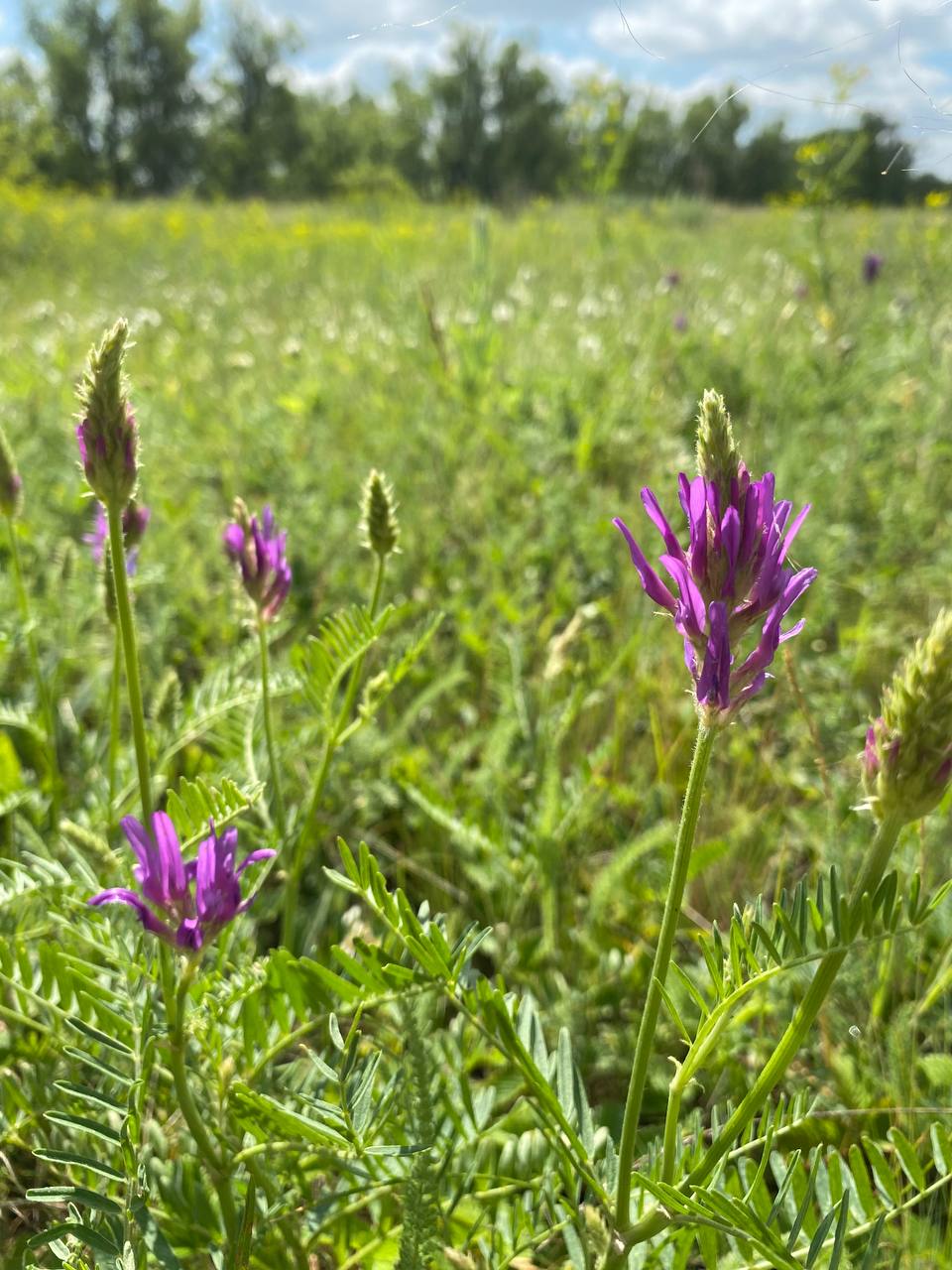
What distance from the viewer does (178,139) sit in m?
43.8

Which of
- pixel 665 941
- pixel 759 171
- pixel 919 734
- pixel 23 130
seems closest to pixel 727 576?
pixel 919 734

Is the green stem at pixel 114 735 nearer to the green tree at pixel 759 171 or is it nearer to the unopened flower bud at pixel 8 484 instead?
the unopened flower bud at pixel 8 484

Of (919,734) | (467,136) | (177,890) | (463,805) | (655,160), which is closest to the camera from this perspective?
(919,734)

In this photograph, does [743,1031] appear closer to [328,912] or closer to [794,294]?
[328,912]

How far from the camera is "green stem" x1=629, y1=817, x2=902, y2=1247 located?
594 mm

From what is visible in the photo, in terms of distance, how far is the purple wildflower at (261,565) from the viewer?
105cm

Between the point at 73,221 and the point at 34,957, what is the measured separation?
36.8ft

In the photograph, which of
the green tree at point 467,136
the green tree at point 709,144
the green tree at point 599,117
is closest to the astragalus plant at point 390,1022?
the green tree at point 709,144

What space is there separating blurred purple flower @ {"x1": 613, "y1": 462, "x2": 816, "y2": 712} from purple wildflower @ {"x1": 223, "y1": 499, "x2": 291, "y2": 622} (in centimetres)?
55

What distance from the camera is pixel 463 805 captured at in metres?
1.65

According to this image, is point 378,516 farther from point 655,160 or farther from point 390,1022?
point 655,160

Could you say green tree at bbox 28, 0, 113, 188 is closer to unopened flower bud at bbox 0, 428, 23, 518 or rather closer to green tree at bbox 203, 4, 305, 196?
green tree at bbox 203, 4, 305, 196

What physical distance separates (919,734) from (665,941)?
22 centimetres

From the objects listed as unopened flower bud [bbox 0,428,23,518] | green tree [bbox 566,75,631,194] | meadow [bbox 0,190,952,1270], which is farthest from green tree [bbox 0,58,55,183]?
unopened flower bud [bbox 0,428,23,518]
